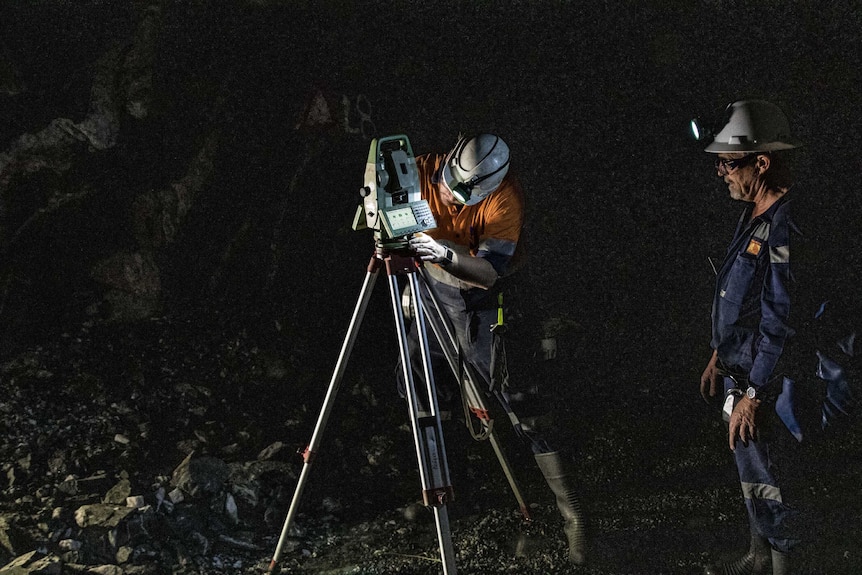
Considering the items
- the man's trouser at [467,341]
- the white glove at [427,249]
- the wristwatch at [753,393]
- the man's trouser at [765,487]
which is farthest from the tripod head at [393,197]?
the man's trouser at [765,487]

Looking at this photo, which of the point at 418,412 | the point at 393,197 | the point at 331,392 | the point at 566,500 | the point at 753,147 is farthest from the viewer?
the point at 566,500

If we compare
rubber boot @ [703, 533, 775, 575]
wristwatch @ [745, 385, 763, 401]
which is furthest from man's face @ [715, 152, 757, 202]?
rubber boot @ [703, 533, 775, 575]

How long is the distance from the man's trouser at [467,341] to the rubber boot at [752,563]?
813 mm

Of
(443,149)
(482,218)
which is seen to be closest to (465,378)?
(482,218)

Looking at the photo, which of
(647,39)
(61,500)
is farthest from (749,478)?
(61,500)

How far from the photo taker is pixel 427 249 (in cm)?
316

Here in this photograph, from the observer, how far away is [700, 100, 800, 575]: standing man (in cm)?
347

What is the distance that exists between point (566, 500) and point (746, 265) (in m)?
1.19

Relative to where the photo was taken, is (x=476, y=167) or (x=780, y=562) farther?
(x=780, y=562)

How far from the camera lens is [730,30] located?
3.86m

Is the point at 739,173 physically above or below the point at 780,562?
above

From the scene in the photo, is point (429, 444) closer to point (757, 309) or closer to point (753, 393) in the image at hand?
point (753, 393)

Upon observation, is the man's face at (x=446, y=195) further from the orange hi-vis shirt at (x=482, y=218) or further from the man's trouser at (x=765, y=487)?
the man's trouser at (x=765, y=487)

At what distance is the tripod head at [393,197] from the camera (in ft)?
10.1
